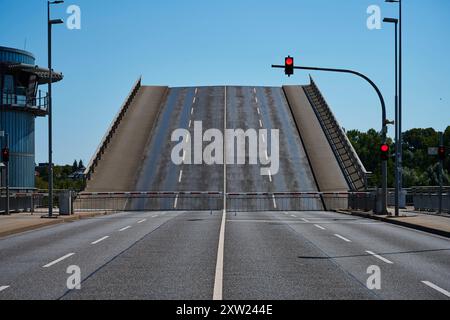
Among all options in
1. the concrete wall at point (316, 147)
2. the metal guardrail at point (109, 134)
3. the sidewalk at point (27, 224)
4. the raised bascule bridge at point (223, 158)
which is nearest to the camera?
the sidewalk at point (27, 224)

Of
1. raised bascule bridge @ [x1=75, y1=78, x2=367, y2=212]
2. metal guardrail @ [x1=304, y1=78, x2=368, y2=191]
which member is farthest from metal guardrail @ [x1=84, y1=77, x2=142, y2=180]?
metal guardrail @ [x1=304, y1=78, x2=368, y2=191]

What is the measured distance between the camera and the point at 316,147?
158ft

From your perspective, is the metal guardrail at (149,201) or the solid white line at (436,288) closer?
the solid white line at (436,288)

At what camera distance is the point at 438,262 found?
42.2 ft

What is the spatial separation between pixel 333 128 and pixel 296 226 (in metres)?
28.9

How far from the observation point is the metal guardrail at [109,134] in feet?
143

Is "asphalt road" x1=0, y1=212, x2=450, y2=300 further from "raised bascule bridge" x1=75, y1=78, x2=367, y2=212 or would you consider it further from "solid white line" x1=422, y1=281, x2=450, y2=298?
"raised bascule bridge" x1=75, y1=78, x2=367, y2=212

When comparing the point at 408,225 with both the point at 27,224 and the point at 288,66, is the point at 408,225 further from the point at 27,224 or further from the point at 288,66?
the point at 27,224

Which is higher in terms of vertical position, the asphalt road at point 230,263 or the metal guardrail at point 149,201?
the asphalt road at point 230,263

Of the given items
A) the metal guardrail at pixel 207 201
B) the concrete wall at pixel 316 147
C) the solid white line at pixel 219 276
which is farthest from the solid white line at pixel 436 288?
the concrete wall at pixel 316 147

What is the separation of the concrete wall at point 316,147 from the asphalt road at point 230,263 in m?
20.9

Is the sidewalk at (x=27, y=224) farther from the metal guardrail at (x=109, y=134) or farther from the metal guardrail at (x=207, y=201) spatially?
the metal guardrail at (x=109, y=134)

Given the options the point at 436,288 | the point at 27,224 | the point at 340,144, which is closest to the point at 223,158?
the point at 340,144

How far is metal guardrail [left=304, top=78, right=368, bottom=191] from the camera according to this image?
4137cm
